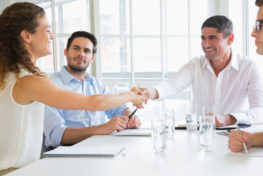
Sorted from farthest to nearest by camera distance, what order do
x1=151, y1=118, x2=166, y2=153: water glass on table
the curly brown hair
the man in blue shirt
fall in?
the man in blue shirt, the curly brown hair, x1=151, y1=118, x2=166, y2=153: water glass on table

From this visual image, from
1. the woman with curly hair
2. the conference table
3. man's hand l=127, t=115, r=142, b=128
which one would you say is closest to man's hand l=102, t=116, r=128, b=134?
man's hand l=127, t=115, r=142, b=128

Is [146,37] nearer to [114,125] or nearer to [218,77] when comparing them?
[218,77]

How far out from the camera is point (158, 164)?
4.17ft

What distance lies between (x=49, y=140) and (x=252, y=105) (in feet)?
5.10

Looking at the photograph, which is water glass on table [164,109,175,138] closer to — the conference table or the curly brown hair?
the conference table

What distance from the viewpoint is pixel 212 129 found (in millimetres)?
1543

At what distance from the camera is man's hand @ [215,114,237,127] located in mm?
2029

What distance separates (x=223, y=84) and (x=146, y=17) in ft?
4.13

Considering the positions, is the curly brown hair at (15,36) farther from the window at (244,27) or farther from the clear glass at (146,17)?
the window at (244,27)

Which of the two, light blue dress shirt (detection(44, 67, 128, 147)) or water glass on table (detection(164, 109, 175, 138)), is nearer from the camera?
water glass on table (detection(164, 109, 175, 138))

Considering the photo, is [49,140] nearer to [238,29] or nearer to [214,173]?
[214,173]

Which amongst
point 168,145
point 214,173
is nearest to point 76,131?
point 168,145

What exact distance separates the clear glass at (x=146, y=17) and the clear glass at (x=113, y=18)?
0.10 meters

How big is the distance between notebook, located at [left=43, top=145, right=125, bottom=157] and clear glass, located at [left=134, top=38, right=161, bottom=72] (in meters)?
2.05
